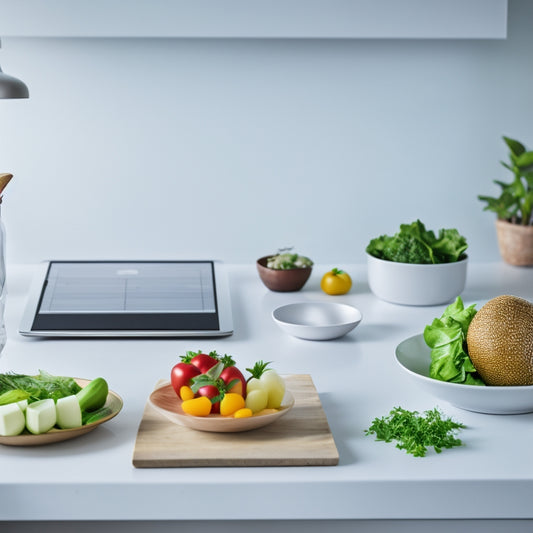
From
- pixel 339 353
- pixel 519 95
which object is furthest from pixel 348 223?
pixel 339 353

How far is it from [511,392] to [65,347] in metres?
0.80

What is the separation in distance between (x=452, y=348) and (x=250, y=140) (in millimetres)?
1059

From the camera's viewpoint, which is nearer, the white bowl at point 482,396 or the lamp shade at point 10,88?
the white bowl at point 482,396

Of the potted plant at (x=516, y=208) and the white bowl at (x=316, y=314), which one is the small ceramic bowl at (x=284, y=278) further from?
the potted plant at (x=516, y=208)

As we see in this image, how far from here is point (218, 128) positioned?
2.05 m

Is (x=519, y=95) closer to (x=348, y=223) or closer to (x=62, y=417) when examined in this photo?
(x=348, y=223)

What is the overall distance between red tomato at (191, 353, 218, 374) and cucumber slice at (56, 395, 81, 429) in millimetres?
183

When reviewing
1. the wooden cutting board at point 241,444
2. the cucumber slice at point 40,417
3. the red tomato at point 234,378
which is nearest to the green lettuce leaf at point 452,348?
the wooden cutting board at point 241,444

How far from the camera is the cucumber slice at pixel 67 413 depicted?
3.34ft

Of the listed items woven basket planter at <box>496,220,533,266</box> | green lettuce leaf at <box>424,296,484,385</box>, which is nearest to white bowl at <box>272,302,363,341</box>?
green lettuce leaf at <box>424,296,484,385</box>

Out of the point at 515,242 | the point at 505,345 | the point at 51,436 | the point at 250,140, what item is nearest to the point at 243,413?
the point at 51,436

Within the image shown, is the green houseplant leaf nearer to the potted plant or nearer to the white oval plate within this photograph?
the potted plant

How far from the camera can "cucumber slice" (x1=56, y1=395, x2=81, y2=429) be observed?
102 centimetres

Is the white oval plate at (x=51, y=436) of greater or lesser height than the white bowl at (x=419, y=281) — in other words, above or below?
below
